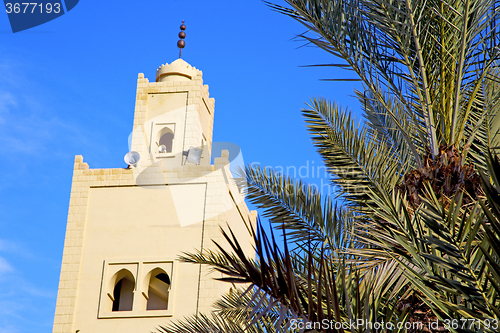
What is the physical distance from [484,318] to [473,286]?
0.48 ft

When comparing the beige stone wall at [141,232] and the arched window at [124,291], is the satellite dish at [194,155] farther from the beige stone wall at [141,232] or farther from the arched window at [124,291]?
the arched window at [124,291]

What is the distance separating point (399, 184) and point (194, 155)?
10.6 m

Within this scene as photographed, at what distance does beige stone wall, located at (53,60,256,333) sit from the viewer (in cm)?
A: 1352

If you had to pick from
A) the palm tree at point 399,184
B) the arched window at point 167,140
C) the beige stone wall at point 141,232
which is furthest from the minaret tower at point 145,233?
the palm tree at point 399,184

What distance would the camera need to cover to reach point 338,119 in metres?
6.11

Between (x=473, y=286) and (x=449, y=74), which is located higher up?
(x=449, y=74)

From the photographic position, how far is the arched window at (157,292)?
14.3 metres

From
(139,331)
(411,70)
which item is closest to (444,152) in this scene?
(411,70)

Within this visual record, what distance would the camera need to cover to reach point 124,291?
14664mm

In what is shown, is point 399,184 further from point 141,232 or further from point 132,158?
point 132,158

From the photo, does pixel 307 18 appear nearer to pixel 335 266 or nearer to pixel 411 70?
pixel 411 70

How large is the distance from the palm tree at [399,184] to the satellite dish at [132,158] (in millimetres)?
9284

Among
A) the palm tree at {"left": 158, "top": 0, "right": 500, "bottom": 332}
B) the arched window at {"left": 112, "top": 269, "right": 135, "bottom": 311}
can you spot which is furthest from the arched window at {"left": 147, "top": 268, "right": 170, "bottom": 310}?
the palm tree at {"left": 158, "top": 0, "right": 500, "bottom": 332}

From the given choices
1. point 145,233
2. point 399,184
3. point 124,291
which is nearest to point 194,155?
point 145,233
